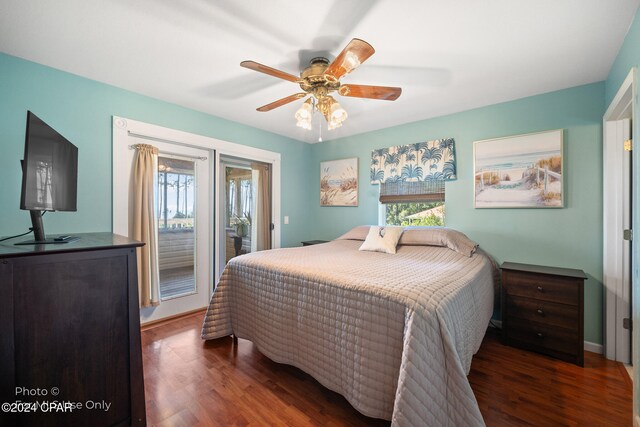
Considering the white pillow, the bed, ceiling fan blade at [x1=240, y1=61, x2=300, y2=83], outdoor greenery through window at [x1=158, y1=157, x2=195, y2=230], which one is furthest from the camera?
outdoor greenery through window at [x1=158, y1=157, x2=195, y2=230]

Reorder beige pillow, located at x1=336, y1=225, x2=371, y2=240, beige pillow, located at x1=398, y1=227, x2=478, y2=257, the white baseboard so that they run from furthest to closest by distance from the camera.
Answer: beige pillow, located at x1=336, y1=225, x2=371, y2=240
beige pillow, located at x1=398, y1=227, x2=478, y2=257
the white baseboard

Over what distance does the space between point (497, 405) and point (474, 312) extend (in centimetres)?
54

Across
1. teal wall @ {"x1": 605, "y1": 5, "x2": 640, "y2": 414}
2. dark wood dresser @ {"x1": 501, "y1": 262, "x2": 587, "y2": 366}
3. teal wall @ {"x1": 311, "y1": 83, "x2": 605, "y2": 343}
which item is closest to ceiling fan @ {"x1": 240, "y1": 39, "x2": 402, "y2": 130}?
teal wall @ {"x1": 605, "y1": 5, "x2": 640, "y2": 414}

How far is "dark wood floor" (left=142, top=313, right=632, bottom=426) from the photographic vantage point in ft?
4.97

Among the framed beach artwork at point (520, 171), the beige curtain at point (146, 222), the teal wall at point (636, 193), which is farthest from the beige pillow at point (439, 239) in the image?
the beige curtain at point (146, 222)

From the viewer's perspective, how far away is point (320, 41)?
1.75 meters

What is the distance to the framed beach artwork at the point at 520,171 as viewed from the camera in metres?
2.43

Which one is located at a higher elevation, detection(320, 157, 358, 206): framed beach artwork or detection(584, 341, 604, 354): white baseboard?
detection(320, 157, 358, 206): framed beach artwork

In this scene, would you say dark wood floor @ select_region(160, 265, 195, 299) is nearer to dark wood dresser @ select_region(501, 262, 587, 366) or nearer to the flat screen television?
the flat screen television

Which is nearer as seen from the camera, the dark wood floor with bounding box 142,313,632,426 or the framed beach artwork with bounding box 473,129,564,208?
the dark wood floor with bounding box 142,313,632,426

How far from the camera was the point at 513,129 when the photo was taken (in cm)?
263

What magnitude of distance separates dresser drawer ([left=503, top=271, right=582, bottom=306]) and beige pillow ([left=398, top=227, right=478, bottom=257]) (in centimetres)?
37

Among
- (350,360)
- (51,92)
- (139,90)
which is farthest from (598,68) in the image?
(51,92)

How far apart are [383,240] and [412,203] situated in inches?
31.9
